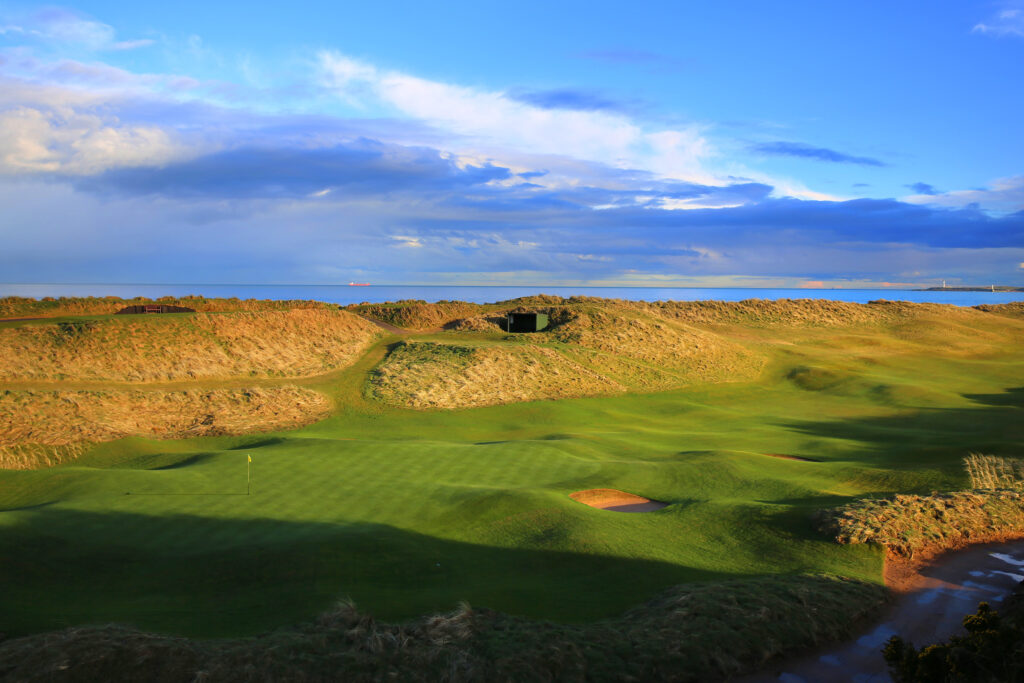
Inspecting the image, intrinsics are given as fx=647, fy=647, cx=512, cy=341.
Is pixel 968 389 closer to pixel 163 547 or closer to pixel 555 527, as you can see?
pixel 555 527

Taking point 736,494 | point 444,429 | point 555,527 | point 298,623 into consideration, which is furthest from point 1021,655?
point 444,429

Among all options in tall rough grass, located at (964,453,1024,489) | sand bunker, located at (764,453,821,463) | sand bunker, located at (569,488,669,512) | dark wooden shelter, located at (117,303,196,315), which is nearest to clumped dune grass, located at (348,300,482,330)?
dark wooden shelter, located at (117,303,196,315)

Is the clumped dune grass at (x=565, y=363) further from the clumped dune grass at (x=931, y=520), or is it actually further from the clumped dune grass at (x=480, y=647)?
the clumped dune grass at (x=480, y=647)

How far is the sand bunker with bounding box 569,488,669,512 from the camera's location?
17.1 metres

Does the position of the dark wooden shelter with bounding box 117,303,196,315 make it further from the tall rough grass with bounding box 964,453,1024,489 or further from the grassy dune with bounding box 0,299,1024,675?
the tall rough grass with bounding box 964,453,1024,489

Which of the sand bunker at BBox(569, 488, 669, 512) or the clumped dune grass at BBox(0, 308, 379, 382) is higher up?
the clumped dune grass at BBox(0, 308, 379, 382)

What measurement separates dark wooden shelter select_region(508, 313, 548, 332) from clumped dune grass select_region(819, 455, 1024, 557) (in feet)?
133

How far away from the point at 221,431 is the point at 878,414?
32791 millimetres

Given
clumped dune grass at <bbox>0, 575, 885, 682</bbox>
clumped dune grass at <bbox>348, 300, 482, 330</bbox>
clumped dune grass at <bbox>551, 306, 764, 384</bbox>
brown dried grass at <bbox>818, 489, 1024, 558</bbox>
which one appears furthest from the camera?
clumped dune grass at <bbox>348, 300, 482, 330</bbox>

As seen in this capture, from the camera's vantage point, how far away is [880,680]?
847cm

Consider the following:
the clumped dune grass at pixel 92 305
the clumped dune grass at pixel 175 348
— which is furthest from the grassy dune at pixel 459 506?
the clumped dune grass at pixel 92 305

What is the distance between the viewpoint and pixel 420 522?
14.5m

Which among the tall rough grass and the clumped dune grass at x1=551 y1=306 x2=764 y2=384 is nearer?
the tall rough grass

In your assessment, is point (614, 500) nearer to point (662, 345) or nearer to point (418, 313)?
point (662, 345)
